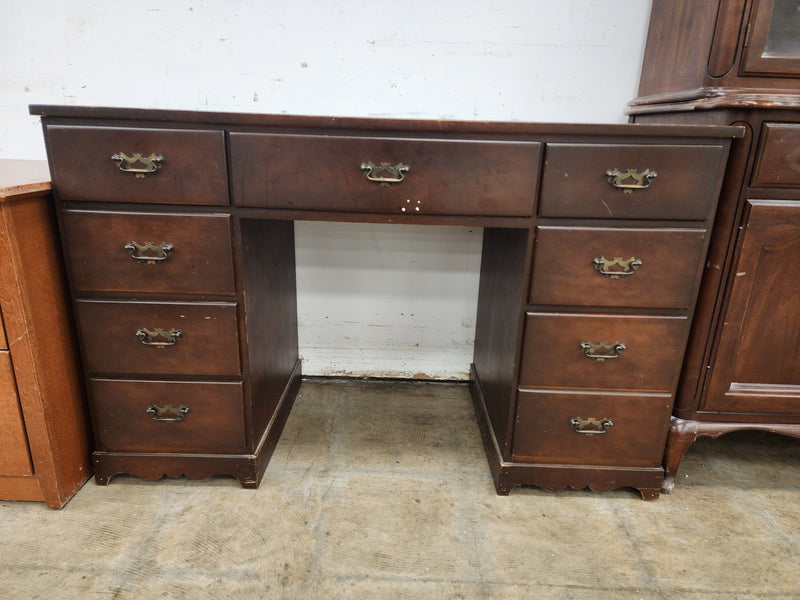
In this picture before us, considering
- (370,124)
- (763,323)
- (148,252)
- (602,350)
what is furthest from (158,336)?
(763,323)

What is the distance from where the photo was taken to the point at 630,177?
1.08 m

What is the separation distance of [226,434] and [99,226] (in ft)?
1.98

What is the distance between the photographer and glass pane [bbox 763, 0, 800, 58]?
3.59ft

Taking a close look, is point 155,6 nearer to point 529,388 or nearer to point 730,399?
point 529,388

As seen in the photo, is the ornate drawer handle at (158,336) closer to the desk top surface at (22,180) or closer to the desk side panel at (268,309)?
the desk side panel at (268,309)

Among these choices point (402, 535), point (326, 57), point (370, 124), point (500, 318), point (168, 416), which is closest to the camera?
point (370, 124)

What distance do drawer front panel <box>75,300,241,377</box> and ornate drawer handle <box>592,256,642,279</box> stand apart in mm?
885

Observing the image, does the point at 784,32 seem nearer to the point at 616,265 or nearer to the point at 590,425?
the point at 616,265

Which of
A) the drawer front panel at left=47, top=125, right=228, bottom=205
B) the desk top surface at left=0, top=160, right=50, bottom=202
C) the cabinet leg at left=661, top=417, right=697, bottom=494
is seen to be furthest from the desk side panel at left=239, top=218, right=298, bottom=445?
the cabinet leg at left=661, top=417, right=697, bottom=494

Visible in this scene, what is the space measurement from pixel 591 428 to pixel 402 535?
556 millimetres

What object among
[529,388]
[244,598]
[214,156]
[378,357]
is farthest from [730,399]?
[214,156]

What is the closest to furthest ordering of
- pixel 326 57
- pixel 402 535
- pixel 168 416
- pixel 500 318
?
pixel 402 535 < pixel 168 416 < pixel 500 318 < pixel 326 57

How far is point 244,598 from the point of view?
0.99 meters

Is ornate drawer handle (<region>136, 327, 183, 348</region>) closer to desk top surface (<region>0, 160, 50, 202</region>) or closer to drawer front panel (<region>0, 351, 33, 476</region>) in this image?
drawer front panel (<region>0, 351, 33, 476</region>)
